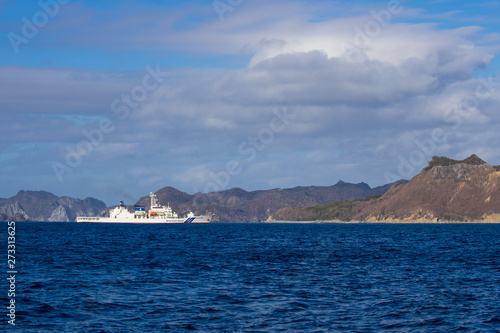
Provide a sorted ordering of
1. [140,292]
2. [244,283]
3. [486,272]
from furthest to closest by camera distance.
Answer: [486,272] < [244,283] < [140,292]

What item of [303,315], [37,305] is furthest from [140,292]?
[303,315]

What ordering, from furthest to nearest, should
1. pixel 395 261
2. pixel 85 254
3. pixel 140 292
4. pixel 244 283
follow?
pixel 85 254, pixel 395 261, pixel 244 283, pixel 140 292

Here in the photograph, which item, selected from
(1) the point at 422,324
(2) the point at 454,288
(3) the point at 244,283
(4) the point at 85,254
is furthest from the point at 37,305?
(4) the point at 85,254

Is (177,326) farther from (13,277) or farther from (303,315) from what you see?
(13,277)

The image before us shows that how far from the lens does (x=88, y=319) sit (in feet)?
113

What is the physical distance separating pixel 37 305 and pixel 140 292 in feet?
28.7

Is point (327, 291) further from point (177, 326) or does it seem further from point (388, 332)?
point (177, 326)

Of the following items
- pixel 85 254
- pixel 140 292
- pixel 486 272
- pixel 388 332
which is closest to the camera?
pixel 388 332

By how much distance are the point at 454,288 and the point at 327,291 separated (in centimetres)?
1205

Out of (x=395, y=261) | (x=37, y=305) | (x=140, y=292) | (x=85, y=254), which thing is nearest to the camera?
(x=37, y=305)

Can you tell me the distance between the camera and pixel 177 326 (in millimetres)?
32625

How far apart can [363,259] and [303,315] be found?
40.8m

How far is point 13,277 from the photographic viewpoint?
5156 centimetres

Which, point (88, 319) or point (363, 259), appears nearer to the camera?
point (88, 319)
